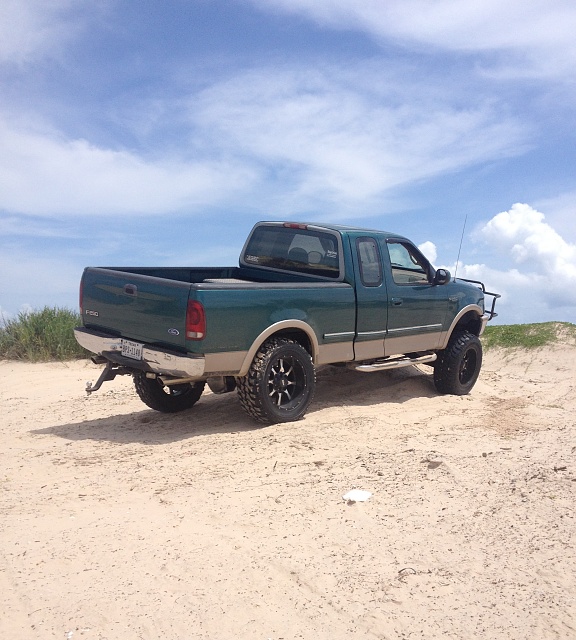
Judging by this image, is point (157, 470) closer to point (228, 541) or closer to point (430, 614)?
point (228, 541)

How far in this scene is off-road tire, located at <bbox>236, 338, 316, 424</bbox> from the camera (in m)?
7.28

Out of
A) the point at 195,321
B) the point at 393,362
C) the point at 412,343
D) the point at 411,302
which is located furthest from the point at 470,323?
the point at 195,321

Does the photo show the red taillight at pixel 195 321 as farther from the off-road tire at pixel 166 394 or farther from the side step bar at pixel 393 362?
the side step bar at pixel 393 362

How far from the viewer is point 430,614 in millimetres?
3842

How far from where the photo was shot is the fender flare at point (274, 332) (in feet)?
23.5

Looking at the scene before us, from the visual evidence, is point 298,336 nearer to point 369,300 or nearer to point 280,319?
point 280,319

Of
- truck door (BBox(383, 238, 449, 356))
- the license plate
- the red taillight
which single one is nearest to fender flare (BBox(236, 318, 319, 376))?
the red taillight

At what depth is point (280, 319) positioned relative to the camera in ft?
24.2

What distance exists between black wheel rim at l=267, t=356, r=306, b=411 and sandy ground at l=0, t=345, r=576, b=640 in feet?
1.05

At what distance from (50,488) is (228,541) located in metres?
1.92

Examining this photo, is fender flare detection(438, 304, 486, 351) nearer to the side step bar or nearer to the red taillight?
the side step bar

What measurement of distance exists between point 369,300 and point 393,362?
0.93 m

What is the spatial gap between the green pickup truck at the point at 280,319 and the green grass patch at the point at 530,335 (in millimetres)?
3571

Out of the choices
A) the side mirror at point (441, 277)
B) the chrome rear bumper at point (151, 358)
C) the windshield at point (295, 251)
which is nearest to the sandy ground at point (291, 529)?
the chrome rear bumper at point (151, 358)
